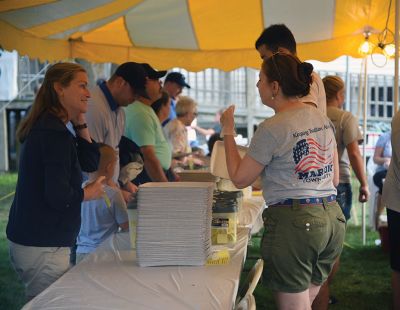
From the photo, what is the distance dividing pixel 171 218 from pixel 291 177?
17.7 inches

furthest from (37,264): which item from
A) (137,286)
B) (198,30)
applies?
(198,30)

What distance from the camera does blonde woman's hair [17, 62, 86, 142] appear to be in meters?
2.28

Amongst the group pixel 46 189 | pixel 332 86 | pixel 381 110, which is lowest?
pixel 381 110

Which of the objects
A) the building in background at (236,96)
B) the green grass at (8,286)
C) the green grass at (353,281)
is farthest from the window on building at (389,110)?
the green grass at (8,286)

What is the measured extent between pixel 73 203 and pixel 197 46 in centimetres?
375

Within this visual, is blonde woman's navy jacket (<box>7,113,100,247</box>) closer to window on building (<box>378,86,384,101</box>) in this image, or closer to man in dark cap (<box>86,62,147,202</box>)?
man in dark cap (<box>86,62,147,202</box>)

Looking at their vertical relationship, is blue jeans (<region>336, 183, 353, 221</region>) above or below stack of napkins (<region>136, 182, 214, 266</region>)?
below

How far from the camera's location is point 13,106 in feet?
44.9

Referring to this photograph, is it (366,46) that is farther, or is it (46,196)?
(366,46)

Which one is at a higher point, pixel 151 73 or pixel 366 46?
pixel 366 46

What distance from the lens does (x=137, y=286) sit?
6.66ft

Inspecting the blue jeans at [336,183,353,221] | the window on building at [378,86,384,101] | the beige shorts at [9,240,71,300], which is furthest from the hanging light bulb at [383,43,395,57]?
the window on building at [378,86,384,101]

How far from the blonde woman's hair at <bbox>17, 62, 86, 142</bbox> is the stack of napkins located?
45 cm

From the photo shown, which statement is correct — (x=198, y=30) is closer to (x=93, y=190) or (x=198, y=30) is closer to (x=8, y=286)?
(x=8, y=286)
